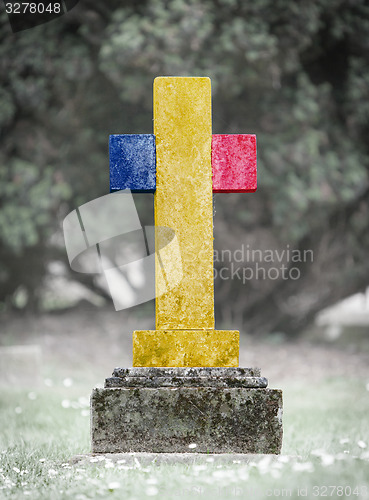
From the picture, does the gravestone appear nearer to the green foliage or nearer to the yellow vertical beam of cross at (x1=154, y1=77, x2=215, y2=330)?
the yellow vertical beam of cross at (x1=154, y1=77, x2=215, y2=330)

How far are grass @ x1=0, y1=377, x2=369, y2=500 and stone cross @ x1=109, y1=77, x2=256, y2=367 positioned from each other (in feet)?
2.17

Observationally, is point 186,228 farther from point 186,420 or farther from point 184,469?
point 184,469

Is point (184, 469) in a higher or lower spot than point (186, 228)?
lower

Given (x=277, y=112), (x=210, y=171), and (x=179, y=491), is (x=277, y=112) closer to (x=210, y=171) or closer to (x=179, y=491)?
(x=210, y=171)

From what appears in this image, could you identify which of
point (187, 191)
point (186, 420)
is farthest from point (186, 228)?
point (186, 420)

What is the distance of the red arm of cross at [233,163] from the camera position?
3.58 m

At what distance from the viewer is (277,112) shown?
27.8 ft

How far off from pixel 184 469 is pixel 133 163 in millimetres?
1747

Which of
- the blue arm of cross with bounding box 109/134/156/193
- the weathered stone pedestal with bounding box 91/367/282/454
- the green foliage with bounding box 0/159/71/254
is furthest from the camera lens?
the green foliage with bounding box 0/159/71/254

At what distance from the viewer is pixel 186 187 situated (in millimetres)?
3518

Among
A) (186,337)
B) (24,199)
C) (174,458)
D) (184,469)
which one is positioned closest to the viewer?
(184,469)

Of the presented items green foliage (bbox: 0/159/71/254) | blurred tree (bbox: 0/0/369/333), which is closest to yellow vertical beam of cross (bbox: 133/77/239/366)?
blurred tree (bbox: 0/0/369/333)

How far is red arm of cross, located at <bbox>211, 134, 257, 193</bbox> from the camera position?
11.8 feet

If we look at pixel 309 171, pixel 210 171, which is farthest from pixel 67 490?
pixel 309 171
